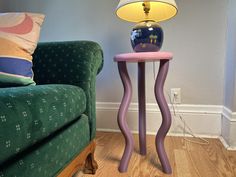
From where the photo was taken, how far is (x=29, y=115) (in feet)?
1.75

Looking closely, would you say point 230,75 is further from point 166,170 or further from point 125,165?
point 125,165

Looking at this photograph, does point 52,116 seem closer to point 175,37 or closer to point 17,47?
point 17,47

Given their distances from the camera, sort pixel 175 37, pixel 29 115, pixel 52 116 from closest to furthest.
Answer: pixel 29 115, pixel 52 116, pixel 175 37

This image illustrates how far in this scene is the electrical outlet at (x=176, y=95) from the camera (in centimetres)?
150

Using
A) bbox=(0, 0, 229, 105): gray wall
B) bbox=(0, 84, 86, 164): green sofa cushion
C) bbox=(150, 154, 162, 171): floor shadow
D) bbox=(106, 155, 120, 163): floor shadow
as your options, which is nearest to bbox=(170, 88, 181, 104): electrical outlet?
bbox=(0, 0, 229, 105): gray wall

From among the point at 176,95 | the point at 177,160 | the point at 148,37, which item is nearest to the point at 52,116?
the point at 148,37

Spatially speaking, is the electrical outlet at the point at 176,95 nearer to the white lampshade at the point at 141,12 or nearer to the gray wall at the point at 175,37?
the gray wall at the point at 175,37

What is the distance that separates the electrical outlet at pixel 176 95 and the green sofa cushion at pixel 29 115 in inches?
35.9

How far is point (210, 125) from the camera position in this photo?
147cm

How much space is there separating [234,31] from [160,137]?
0.80m

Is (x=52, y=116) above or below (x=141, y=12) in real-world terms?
below

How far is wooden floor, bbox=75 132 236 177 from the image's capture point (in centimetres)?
101

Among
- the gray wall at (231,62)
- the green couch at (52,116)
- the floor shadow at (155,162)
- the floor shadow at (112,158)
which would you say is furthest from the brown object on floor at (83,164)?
the gray wall at (231,62)

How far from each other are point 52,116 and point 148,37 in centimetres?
64
